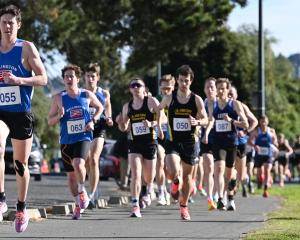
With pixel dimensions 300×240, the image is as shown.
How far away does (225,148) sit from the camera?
55.5ft

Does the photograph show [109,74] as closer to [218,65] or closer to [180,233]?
[180,233]

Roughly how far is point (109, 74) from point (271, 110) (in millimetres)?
47150

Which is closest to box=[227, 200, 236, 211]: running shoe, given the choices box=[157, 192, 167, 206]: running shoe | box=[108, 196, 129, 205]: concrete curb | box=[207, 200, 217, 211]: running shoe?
box=[207, 200, 217, 211]: running shoe

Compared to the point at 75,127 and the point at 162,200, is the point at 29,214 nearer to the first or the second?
the point at 75,127

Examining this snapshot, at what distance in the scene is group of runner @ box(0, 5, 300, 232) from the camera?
984 centimetres

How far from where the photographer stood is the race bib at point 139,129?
50.4 feet

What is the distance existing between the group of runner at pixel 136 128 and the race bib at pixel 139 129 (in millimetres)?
17

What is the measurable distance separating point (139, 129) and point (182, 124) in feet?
4.81

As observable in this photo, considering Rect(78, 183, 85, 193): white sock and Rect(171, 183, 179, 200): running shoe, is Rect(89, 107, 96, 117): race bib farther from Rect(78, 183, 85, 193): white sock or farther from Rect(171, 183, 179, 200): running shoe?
Rect(171, 183, 179, 200): running shoe

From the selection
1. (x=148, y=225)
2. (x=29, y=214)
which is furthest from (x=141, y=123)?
(x=148, y=225)

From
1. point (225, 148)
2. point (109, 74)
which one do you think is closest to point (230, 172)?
point (225, 148)

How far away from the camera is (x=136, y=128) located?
15414mm

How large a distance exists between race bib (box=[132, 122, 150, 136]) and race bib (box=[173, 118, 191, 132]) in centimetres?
130

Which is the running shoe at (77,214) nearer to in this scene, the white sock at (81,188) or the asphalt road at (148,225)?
the asphalt road at (148,225)
